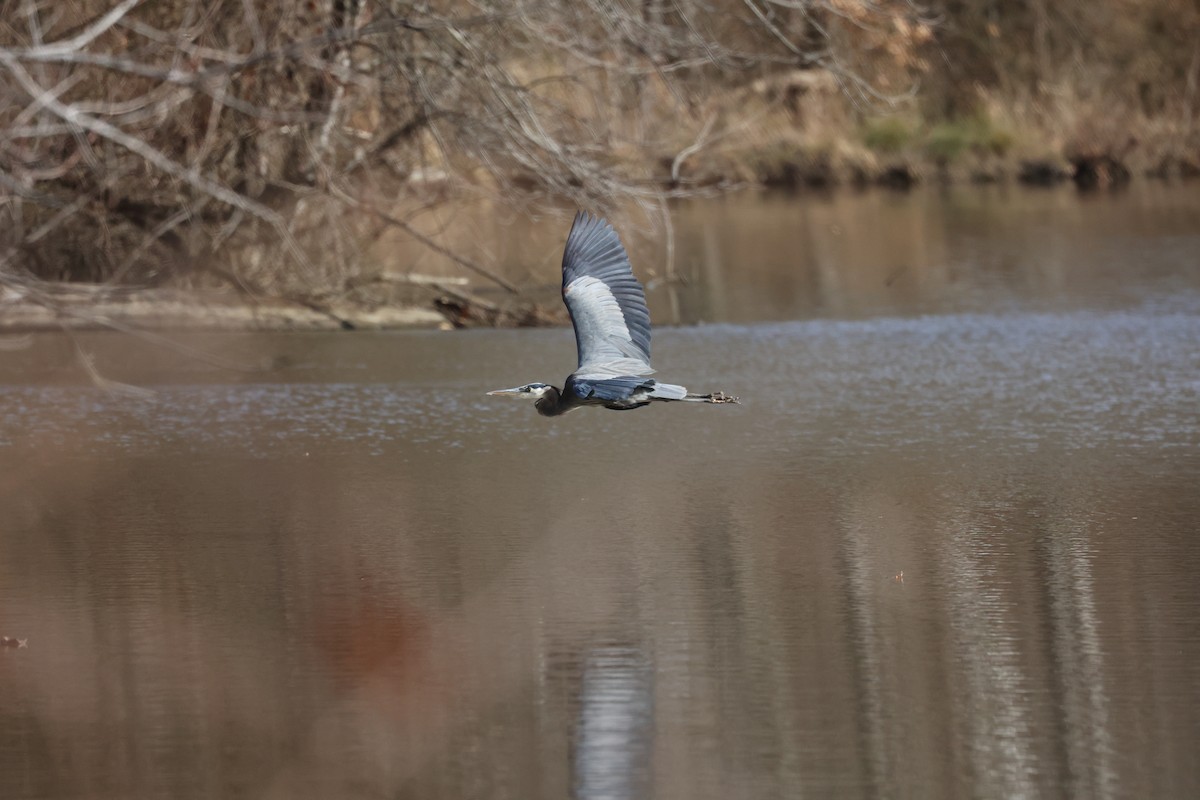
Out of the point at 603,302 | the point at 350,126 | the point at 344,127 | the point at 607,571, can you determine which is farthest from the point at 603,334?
the point at 350,126

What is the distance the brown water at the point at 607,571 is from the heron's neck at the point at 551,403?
14.8 inches

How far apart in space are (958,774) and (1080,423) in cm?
420

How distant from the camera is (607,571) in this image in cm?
557

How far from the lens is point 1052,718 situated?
13.8 ft

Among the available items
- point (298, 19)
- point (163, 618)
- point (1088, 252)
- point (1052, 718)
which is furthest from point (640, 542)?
point (1088, 252)

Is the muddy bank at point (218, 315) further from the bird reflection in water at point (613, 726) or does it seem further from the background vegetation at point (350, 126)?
the bird reflection in water at point (613, 726)

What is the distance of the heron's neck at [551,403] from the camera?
6.27m

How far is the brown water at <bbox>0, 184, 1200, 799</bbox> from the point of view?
407 centimetres

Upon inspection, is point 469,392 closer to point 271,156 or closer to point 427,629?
point 271,156

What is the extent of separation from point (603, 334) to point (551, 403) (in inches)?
12.1

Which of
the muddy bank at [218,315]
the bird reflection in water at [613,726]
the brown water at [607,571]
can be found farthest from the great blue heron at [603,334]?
the muddy bank at [218,315]

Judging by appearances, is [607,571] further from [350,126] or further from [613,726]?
[350,126]

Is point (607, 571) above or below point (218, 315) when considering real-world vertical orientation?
below

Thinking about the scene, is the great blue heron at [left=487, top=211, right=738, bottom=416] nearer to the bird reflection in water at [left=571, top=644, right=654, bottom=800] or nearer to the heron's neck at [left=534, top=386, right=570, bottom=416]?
the heron's neck at [left=534, top=386, right=570, bottom=416]
